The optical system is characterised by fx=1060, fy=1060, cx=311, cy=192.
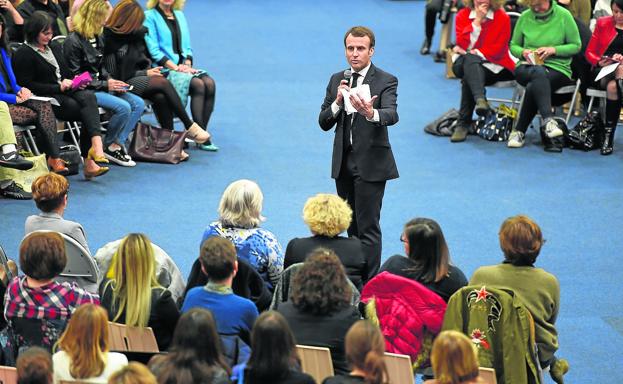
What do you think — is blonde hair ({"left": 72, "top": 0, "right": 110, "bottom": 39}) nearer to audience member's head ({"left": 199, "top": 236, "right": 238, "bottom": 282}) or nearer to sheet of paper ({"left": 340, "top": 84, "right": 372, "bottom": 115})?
sheet of paper ({"left": 340, "top": 84, "right": 372, "bottom": 115})

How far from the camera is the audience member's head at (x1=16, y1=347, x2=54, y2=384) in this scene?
11.7ft

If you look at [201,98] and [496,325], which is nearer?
[496,325]

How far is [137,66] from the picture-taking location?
936 centimetres

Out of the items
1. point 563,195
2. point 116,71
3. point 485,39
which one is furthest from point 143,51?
point 563,195

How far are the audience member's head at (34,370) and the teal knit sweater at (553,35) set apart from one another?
693 centimetres

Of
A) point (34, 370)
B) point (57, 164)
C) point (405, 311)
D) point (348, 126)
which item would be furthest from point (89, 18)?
point (34, 370)

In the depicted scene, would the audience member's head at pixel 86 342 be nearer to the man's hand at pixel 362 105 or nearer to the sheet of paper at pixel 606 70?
the man's hand at pixel 362 105

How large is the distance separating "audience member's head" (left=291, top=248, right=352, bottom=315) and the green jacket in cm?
50

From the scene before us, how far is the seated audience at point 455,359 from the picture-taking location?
3641 mm

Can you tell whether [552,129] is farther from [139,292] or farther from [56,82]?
[139,292]

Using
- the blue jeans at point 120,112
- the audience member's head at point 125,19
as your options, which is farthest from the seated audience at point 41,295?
the audience member's head at point 125,19

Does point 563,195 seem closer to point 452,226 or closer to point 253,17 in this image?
point 452,226

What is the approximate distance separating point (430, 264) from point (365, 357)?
1.12 meters

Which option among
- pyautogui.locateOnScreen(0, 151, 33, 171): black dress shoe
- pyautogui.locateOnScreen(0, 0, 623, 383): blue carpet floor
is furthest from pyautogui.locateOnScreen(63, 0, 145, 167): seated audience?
pyautogui.locateOnScreen(0, 151, 33, 171): black dress shoe
